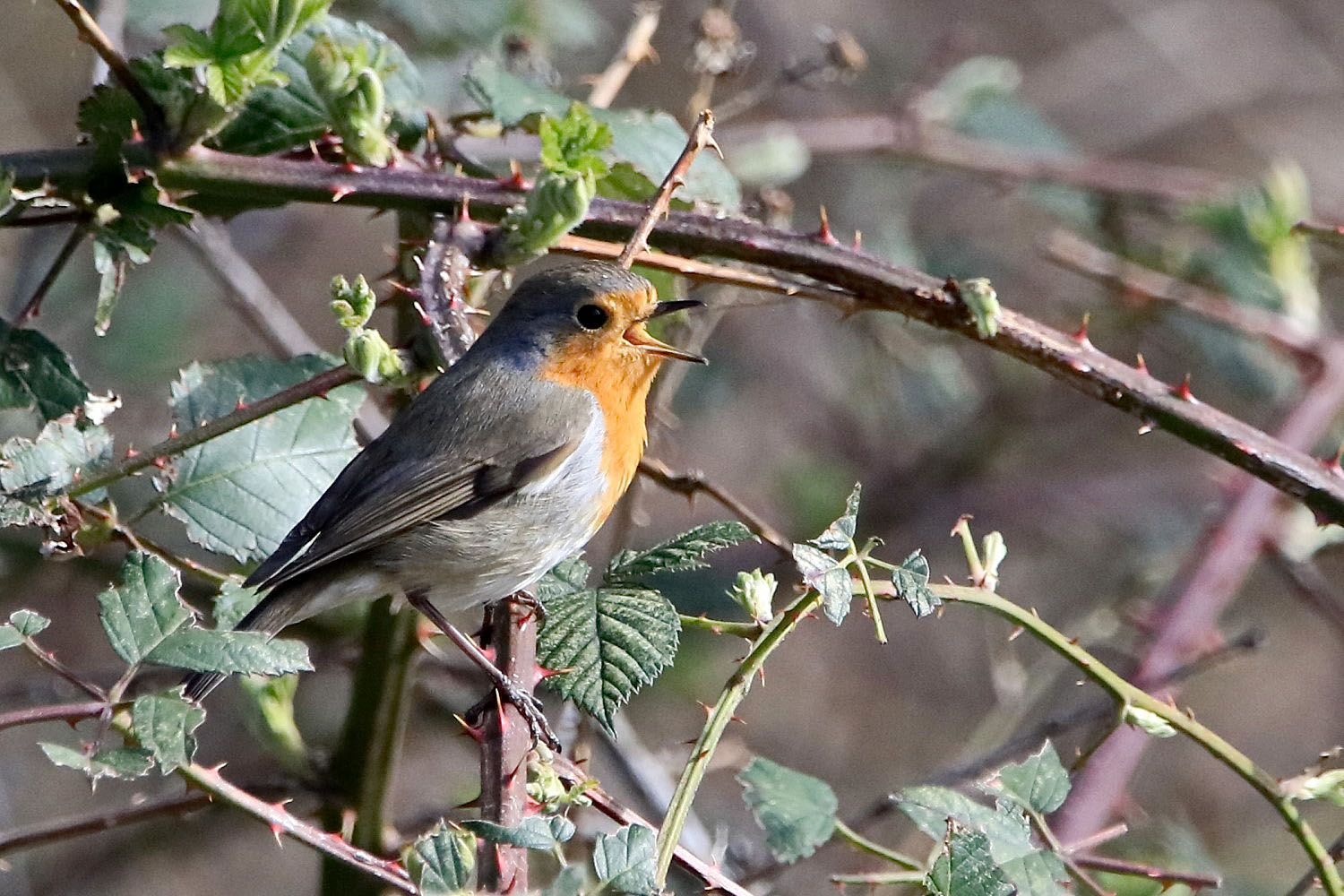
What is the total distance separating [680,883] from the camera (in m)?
2.88

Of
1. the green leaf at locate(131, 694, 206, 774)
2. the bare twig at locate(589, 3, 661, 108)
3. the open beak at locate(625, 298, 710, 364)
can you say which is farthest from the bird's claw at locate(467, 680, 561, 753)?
the bare twig at locate(589, 3, 661, 108)

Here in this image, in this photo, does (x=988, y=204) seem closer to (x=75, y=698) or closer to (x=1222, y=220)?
(x=1222, y=220)

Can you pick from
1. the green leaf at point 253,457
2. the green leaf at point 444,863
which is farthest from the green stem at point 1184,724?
the green leaf at point 253,457

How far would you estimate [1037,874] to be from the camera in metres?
1.29

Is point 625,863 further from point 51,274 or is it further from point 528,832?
point 51,274

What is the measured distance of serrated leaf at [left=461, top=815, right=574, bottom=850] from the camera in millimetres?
1206

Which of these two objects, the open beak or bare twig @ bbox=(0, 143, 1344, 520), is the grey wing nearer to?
the open beak

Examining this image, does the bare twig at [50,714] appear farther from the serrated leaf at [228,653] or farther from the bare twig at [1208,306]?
the bare twig at [1208,306]

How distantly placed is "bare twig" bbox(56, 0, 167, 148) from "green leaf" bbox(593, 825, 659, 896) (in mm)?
1202

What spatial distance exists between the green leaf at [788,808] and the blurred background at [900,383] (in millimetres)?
589

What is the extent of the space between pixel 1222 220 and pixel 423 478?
192 cm

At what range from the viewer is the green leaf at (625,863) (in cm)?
116

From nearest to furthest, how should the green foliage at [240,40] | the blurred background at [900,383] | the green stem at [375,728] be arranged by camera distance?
the green foliage at [240,40] → the green stem at [375,728] → the blurred background at [900,383]

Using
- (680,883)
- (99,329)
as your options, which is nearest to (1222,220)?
(680,883)
